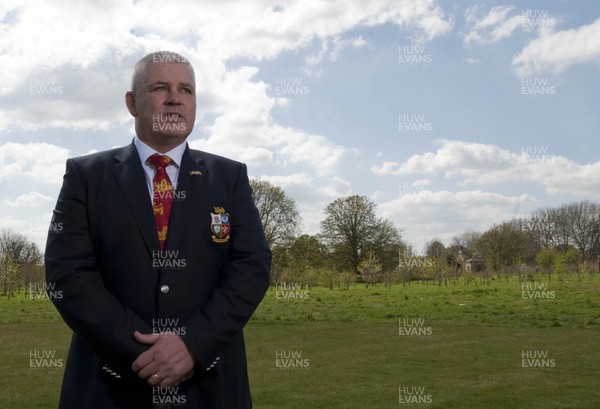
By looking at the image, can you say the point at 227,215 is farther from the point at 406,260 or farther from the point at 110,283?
the point at 406,260

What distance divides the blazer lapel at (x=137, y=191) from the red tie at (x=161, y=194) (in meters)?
0.05

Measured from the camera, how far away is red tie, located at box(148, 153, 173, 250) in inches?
133

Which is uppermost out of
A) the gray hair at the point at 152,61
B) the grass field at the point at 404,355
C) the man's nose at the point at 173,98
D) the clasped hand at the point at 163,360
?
the gray hair at the point at 152,61

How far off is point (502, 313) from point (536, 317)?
162 cm

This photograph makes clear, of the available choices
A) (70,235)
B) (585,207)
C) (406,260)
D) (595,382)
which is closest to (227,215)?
(70,235)

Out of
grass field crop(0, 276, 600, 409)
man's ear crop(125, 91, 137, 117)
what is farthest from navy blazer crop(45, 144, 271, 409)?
grass field crop(0, 276, 600, 409)

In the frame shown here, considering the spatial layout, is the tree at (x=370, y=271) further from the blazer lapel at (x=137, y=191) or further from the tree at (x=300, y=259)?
the blazer lapel at (x=137, y=191)

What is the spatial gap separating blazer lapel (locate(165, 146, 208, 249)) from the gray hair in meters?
0.47

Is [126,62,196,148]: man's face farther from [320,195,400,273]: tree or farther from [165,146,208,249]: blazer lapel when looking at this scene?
[320,195,400,273]: tree

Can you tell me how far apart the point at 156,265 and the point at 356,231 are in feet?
184

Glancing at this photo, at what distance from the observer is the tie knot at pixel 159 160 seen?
346cm

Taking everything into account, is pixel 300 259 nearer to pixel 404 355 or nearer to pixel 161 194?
pixel 404 355

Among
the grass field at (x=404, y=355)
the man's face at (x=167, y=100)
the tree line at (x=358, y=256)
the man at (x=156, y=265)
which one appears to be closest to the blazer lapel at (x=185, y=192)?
the man at (x=156, y=265)

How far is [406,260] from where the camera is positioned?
53.4 m
